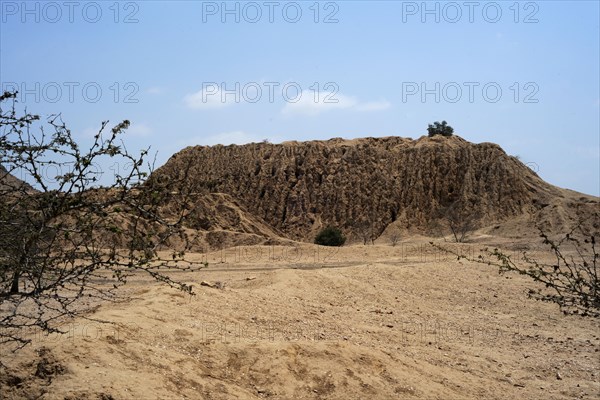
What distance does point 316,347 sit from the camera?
23.5 feet

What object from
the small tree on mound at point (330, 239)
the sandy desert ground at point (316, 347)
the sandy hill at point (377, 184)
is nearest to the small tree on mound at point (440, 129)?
the sandy hill at point (377, 184)

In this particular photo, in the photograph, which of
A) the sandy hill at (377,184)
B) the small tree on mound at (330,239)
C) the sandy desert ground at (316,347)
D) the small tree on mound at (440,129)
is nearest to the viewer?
the sandy desert ground at (316,347)

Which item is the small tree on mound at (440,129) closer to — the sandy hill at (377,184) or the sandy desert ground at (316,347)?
the sandy hill at (377,184)

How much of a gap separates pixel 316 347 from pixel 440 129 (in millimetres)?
51703

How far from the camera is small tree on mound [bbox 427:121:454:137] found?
184ft

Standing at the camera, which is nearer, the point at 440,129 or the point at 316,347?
the point at 316,347

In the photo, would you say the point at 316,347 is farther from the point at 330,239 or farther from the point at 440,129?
the point at 440,129

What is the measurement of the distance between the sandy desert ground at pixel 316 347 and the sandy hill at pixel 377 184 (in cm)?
2999

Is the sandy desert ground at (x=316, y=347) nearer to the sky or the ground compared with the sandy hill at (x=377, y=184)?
nearer to the ground

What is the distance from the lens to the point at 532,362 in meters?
9.55

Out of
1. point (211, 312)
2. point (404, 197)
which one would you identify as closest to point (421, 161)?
point (404, 197)

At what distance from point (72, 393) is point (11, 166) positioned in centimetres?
204

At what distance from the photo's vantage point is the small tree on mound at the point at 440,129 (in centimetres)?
5616

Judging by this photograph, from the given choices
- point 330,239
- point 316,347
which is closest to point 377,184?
point 330,239
